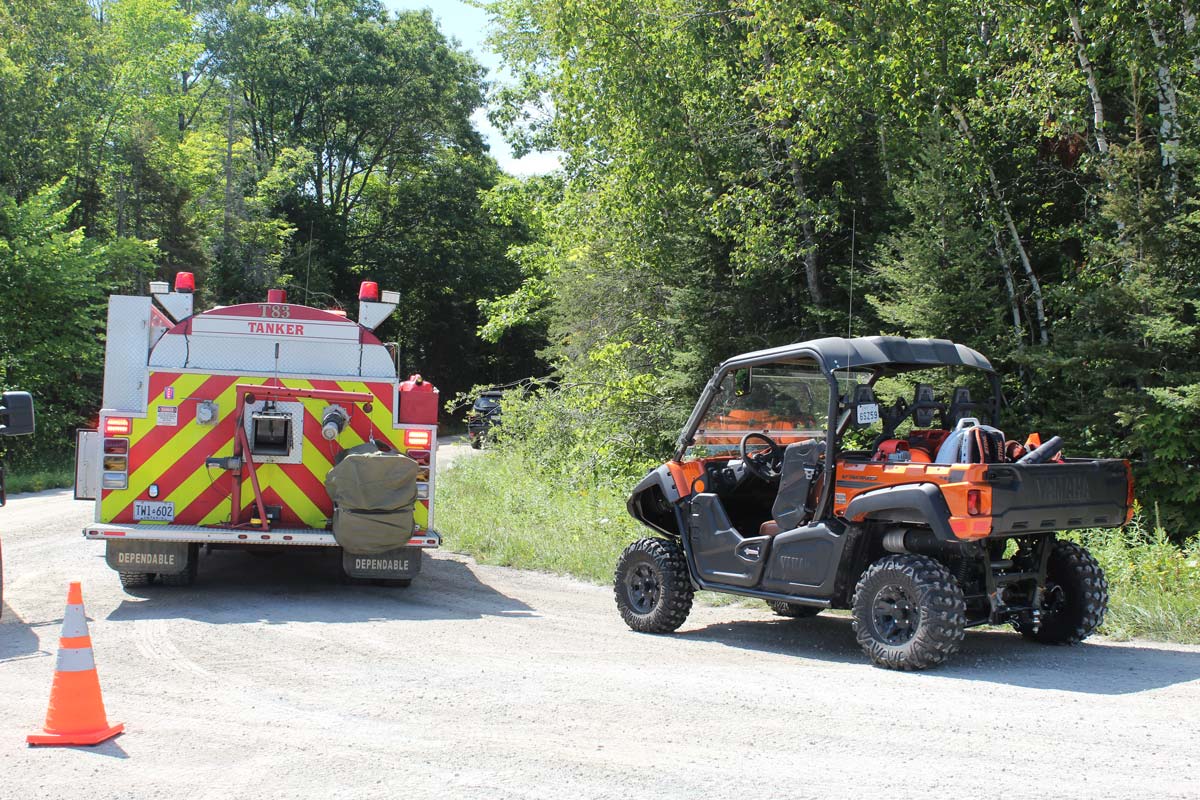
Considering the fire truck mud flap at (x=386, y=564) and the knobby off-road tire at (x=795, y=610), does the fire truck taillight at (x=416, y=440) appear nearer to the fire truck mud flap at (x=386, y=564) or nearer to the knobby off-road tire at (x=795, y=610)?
the fire truck mud flap at (x=386, y=564)

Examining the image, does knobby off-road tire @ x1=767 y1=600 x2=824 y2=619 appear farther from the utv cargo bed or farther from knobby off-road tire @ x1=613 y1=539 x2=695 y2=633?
the utv cargo bed

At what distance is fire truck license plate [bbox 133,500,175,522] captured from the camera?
9.21 metres

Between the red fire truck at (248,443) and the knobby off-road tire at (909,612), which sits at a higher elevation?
the red fire truck at (248,443)

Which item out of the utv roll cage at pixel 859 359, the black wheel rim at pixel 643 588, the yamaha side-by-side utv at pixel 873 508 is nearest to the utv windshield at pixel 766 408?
the yamaha side-by-side utv at pixel 873 508

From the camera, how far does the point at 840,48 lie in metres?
13.9

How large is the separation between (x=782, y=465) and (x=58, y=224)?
23202 millimetres

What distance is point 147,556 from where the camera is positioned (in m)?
9.09

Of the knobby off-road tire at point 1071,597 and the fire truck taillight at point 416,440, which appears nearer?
the knobby off-road tire at point 1071,597

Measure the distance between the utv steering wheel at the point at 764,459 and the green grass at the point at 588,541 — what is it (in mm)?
2154

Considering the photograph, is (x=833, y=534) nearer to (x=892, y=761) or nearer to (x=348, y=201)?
(x=892, y=761)

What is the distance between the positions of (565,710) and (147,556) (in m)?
5.02

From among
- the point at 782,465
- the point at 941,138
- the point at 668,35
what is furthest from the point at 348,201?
the point at 782,465

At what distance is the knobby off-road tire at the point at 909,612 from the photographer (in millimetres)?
6367

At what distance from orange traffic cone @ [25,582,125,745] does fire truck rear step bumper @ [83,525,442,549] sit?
375 cm
